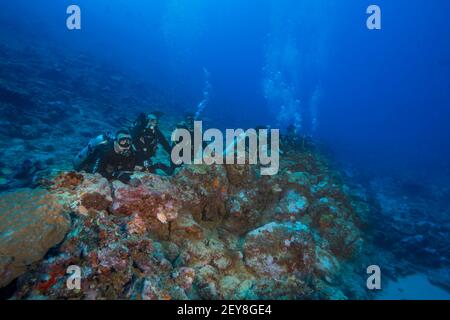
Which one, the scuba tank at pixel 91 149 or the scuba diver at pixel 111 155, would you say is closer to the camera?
the scuba diver at pixel 111 155

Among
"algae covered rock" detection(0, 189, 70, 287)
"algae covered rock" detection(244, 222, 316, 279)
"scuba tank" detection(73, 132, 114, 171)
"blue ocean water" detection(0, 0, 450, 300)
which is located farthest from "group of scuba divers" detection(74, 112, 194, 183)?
"blue ocean water" detection(0, 0, 450, 300)

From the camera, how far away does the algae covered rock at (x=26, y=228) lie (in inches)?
139

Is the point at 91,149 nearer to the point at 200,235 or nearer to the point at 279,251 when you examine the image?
the point at 200,235

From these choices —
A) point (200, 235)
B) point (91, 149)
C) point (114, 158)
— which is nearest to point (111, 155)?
point (114, 158)

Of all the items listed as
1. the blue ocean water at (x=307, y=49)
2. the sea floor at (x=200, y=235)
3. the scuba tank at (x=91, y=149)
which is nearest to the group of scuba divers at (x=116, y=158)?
the scuba tank at (x=91, y=149)

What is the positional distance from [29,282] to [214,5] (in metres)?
183

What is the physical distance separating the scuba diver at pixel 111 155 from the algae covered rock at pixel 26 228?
143cm

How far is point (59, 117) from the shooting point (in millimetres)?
12977

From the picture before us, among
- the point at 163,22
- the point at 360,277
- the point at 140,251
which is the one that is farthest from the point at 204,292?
the point at 163,22

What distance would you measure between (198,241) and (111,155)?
8.08 feet

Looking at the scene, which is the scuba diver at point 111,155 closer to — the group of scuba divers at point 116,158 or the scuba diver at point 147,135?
the group of scuba divers at point 116,158

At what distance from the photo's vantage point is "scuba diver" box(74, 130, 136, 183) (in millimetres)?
5625

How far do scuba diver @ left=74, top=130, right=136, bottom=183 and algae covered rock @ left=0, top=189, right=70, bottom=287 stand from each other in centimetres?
143

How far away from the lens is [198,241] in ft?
16.1
